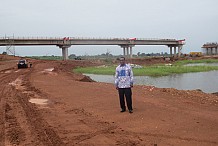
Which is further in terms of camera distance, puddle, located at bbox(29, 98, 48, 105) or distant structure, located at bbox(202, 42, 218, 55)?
distant structure, located at bbox(202, 42, 218, 55)

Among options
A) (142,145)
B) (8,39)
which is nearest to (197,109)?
(142,145)

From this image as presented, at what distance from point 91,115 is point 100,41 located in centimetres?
7323

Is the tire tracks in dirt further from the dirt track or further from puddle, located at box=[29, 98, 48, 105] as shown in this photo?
puddle, located at box=[29, 98, 48, 105]

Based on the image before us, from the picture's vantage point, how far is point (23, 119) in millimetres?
8359

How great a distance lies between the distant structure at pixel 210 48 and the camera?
121m

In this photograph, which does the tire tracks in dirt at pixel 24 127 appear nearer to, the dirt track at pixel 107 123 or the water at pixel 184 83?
the dirt track at pixel 107 123

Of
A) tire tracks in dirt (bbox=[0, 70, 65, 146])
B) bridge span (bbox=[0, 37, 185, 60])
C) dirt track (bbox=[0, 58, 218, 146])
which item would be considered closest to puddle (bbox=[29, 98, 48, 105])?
dirt track (bbox=[0, 58, 218, 146])

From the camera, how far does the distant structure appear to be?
396 feet

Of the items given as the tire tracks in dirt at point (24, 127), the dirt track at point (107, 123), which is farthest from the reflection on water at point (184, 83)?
the tire tracks in dirt at point (24, 127)

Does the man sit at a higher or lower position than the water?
higher

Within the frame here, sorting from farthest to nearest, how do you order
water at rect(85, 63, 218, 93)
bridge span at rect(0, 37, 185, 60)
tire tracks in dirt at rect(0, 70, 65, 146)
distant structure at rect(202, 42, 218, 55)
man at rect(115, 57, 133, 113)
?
distant structure at rect(202, 42, 218, 55), bridge span at rect(0, 37, 185, 60), water at rect(85, 63, 218, 93), man at rect(115, 57, 133, 113), tire tracks in dirt at rect(0, 70, 65, 146)

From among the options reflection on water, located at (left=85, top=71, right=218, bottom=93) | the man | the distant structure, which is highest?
the distant structure

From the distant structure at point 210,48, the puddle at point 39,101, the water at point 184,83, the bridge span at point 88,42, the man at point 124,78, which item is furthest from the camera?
the distant structure at point 210,48

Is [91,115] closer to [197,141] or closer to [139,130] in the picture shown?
[139,130]
